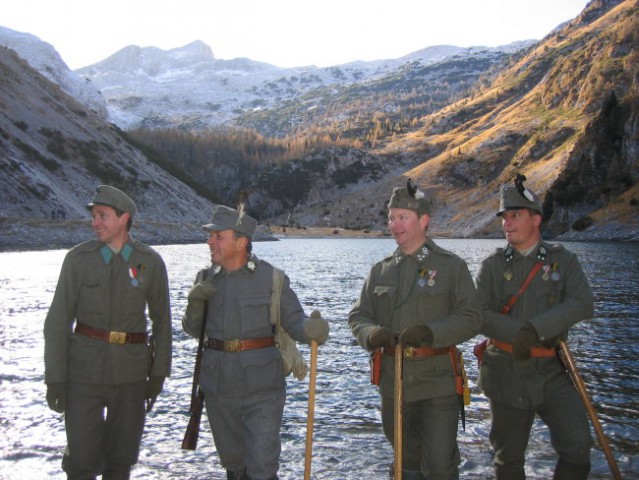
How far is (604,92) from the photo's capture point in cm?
17988

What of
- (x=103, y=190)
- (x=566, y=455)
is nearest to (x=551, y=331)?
(x=566, y=455)

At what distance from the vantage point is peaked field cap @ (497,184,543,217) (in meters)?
6.80

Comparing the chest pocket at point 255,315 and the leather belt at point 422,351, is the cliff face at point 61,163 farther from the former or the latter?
the leather belt at point 422,351

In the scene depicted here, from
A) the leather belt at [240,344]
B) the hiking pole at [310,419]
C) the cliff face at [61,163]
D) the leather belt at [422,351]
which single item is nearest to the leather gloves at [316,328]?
the hiking pole at [310,419]

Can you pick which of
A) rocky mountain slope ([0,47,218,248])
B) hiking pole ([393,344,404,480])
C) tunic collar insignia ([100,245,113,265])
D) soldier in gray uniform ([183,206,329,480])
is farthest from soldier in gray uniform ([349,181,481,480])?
rocky mountain slope ([0,47,218,248])

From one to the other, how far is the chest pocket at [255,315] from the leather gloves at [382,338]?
1.17 meters

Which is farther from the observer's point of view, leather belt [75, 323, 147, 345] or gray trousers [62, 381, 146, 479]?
leather belt [75, 323, 147, 345]

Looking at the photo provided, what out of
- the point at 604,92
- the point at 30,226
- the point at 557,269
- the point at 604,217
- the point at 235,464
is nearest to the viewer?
the point at 235,464

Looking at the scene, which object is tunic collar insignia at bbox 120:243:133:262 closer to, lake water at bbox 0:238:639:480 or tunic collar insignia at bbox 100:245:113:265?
tunic collar insignia at bbox 100:245:113:265

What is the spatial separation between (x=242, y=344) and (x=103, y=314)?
4.96 feet

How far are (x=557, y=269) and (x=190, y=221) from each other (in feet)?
357

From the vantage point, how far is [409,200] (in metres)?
6.25

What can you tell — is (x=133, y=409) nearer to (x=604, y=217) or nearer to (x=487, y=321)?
(x=487, y=321)

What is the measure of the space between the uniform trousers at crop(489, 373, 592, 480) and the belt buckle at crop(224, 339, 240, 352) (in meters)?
2.90
